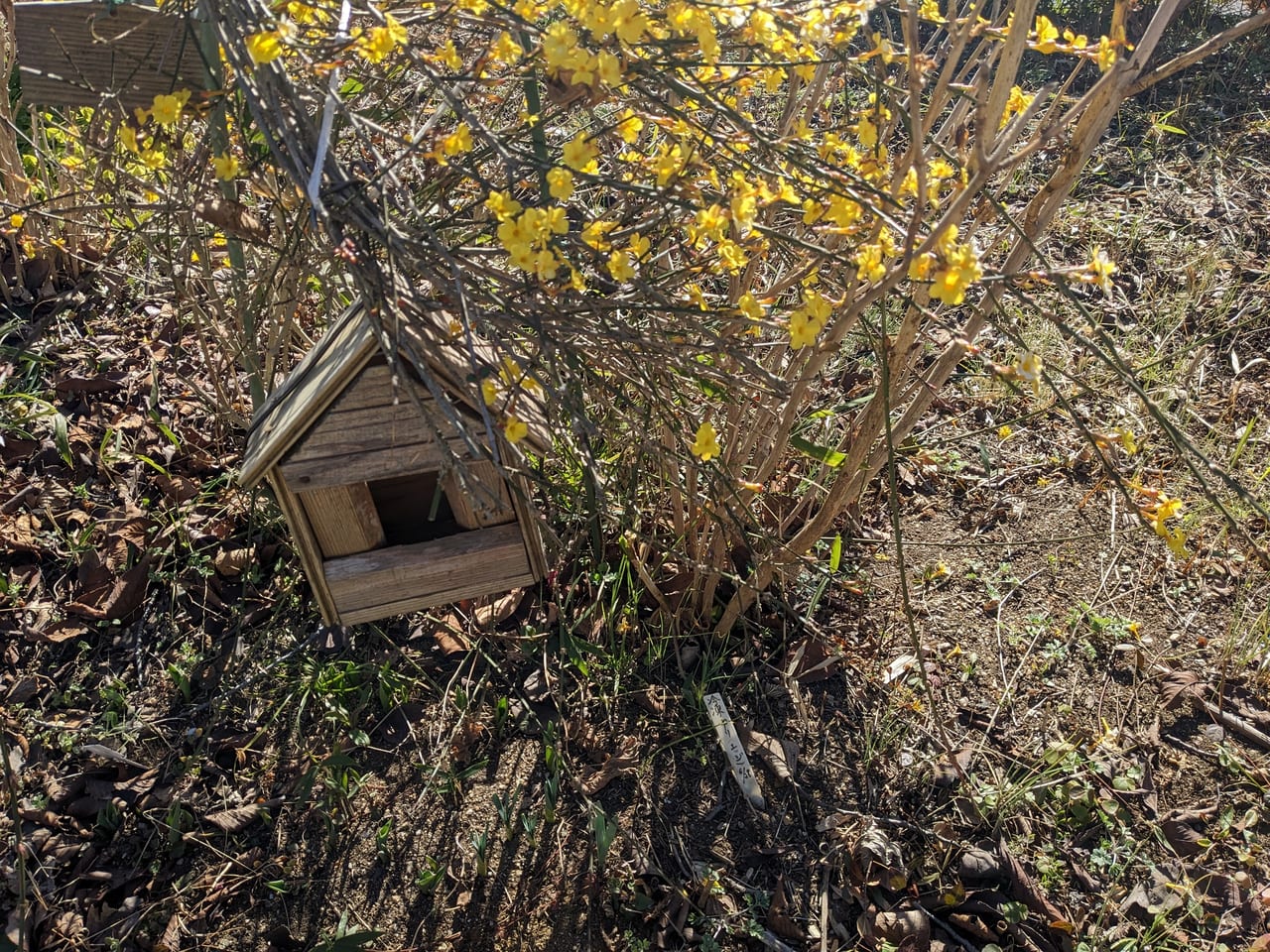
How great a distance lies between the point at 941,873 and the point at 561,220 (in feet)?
6.19

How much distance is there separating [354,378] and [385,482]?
0.55 metres

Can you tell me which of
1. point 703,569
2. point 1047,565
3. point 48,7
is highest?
point 48,7

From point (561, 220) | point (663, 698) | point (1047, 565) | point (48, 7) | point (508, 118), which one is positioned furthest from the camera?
point (508, 118)

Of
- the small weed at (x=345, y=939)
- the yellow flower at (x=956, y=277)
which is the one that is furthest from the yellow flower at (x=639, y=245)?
the small weed at (x=345, y=939)

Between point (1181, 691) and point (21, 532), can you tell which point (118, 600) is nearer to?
point (21, 532)

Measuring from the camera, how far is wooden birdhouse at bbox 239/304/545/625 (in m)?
1.75

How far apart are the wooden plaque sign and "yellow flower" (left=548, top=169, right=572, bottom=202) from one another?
833mm

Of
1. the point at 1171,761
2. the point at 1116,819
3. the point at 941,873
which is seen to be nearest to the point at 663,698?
the point at 941,873

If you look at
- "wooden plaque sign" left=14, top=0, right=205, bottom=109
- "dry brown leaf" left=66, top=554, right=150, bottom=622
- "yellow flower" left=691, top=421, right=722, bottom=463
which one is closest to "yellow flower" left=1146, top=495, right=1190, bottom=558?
"yellow flower" left=691, top=421, right=722, bottom=463

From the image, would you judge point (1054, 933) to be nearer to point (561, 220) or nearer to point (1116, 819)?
point (1116, 819)

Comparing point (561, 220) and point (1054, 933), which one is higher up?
point (561, 220)

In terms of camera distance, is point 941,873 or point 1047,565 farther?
point 1047,565

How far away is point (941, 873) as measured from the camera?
2494mm

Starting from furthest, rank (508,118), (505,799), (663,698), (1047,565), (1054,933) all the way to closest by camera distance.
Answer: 1. (508,118)
2. (1047,565)
3. (663,698)
4. (505,799)
5. (1054,933)
